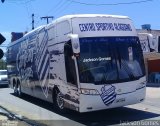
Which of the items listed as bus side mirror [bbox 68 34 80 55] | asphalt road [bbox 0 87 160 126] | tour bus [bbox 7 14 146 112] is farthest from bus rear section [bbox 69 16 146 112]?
asphalt road [bbox 0 87 160 126]

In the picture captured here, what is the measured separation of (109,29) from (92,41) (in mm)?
853

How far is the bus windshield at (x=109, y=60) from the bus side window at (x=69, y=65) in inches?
11.8

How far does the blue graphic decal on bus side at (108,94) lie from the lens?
1195 cm

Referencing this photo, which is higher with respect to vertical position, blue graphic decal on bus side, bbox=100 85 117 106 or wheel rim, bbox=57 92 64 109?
blue graphic decal on bus side, bbox=100 85 117 106

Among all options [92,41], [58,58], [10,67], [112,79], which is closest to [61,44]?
[58,58]

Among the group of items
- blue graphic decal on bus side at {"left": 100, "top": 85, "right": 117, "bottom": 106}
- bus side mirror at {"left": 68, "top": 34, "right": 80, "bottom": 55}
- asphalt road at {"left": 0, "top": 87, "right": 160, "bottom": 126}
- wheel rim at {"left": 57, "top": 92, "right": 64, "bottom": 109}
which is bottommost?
asphalt road at {"left": 0, "top": 87, "right": 160, "bottom": 126}

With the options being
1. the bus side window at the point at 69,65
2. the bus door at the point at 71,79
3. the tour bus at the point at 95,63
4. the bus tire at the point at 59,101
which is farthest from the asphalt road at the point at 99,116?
the bus side window at the point at 69,65

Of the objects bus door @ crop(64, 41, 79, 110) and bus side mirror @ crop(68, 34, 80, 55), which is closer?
bus side mirror @ crop(68, 34, 80, 55)

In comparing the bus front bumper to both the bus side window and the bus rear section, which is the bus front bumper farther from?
the bus side window

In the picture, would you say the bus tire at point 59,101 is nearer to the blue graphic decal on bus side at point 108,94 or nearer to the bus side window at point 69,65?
the bus side window at point 69,65

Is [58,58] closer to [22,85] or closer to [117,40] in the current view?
[117,40]

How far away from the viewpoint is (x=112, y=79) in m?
12.2

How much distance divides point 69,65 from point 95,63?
2.94 feet

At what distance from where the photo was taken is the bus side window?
39.7ft
